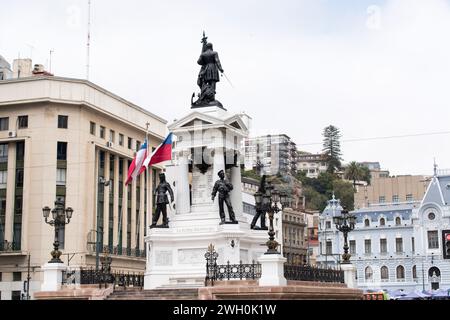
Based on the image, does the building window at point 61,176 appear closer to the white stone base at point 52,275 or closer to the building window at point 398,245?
the white stone base at point 52,275

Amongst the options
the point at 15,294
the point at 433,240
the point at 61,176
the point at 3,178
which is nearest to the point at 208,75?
the point at 61,176

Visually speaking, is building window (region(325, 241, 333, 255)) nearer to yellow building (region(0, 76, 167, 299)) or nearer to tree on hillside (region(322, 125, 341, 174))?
yellow building (region(0, 76, 167, 299))

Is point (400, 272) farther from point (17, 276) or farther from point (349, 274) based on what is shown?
point (349, 274)

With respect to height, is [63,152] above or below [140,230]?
above

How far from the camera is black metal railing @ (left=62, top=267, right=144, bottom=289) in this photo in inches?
1214

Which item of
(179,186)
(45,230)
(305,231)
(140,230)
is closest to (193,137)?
(179,186)

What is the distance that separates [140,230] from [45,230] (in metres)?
14.3

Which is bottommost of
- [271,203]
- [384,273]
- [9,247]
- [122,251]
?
[384,273]

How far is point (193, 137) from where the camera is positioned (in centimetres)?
3272

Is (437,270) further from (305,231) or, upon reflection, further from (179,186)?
(179,186)

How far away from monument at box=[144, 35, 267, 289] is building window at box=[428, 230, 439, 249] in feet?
208

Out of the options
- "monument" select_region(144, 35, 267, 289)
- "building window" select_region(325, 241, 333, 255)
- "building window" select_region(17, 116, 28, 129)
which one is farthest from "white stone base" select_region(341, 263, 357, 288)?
"building window" select_region(325, 241, 333, 255)

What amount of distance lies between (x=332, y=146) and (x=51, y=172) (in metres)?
119

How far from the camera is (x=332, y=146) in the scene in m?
180
